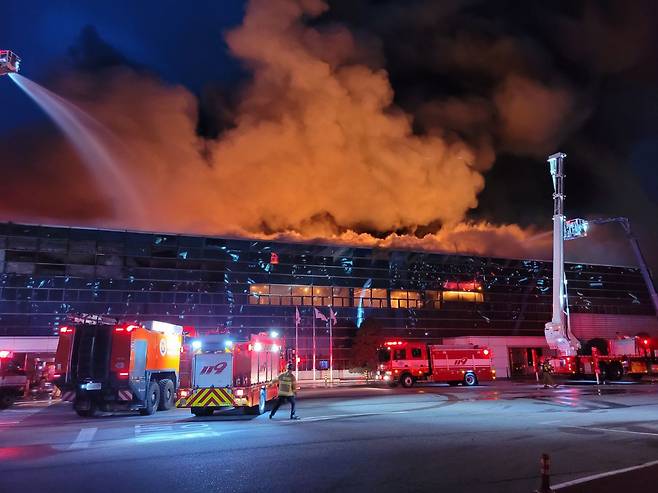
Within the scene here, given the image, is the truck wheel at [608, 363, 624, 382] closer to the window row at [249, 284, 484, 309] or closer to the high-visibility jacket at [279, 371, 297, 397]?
the window row at [249, 284, 484, 309]

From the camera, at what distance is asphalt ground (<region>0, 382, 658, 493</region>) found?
291 inches

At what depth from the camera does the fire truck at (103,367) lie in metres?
16.7

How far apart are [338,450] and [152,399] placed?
976 centimetres

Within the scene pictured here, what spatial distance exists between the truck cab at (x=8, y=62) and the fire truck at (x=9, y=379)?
407 inches

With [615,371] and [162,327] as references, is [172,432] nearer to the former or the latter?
[162,327]

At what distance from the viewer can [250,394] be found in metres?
16.2

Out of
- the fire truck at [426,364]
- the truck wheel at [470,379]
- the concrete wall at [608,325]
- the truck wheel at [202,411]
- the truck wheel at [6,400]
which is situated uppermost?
the concrete wall at [608,325]

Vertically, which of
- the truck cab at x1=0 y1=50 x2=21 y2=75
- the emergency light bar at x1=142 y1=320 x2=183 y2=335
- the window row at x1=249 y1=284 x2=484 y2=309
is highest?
the truck cab at x1=0 y1=50 x2=21 y2=75

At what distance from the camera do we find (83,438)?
39.5ft

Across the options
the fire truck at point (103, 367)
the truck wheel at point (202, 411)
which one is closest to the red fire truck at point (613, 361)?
the truck wheel at point (202, 411)

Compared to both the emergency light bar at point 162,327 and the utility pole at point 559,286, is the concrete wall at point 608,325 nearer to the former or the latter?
the utility pole at point 559,286

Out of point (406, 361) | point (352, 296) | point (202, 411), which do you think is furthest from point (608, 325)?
point (202, 411)

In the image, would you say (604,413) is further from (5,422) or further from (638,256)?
(638,256)

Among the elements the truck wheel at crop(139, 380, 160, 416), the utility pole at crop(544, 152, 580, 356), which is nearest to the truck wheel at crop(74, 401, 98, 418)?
the truck wheel at crop(139, 380, 160, 416)
